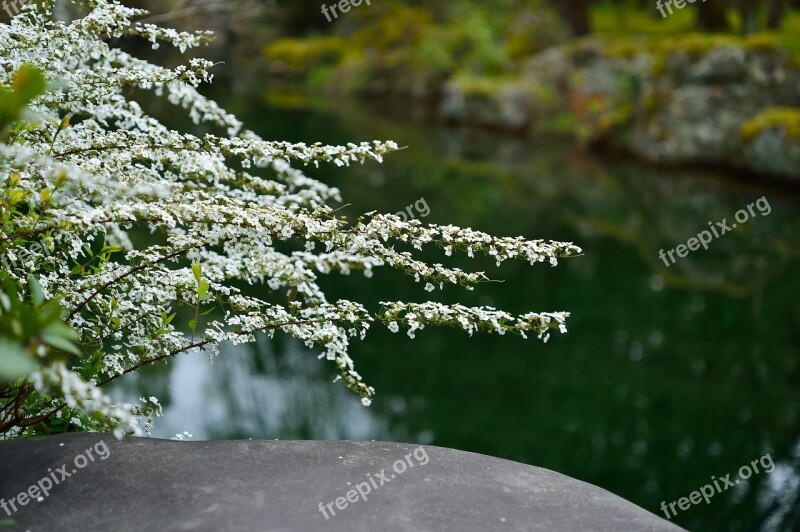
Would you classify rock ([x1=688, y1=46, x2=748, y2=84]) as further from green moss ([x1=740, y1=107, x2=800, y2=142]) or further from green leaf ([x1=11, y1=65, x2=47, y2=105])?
green leaf ([x1=11, y1=65, x2=47, y2=105])

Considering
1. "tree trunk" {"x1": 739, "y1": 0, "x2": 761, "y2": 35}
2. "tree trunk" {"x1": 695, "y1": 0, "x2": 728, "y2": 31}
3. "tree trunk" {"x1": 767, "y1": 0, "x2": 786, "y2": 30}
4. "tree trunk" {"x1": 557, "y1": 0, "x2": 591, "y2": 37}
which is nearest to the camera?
"tree trunk" {"x1": 767, "y1": 0, "x2": 786, "y2": 30}

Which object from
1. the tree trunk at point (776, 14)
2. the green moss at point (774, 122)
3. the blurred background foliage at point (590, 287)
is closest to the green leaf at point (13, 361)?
the blurred background foliage at point (590, 287)

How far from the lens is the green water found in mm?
6074

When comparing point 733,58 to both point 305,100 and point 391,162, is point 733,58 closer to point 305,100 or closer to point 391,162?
point 391,162

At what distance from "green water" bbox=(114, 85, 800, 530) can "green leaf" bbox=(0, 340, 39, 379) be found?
15.5ft

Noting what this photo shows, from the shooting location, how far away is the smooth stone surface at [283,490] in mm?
2279

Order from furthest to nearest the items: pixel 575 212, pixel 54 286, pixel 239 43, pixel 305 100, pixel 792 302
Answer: pixel 239 43
pixel 305 100
pixel 575 212
pixel 792 302
pixel 54 286

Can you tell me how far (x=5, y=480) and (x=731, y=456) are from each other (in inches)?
207

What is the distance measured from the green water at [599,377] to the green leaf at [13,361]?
4712 mm

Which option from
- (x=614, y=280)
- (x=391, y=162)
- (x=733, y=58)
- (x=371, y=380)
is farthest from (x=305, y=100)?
(x=371, y=380)

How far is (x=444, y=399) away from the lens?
7070 mm

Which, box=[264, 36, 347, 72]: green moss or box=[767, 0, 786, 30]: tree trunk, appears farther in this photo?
box=[264, 36, 347, 72]: green moss

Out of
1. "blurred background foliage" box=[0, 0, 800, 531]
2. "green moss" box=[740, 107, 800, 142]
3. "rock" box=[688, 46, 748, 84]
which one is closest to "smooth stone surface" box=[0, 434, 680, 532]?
"blurred background foliage" box=[0, 0, 800, 531]

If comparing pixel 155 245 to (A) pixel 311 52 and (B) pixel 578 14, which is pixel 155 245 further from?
(A) pixel 311 52
